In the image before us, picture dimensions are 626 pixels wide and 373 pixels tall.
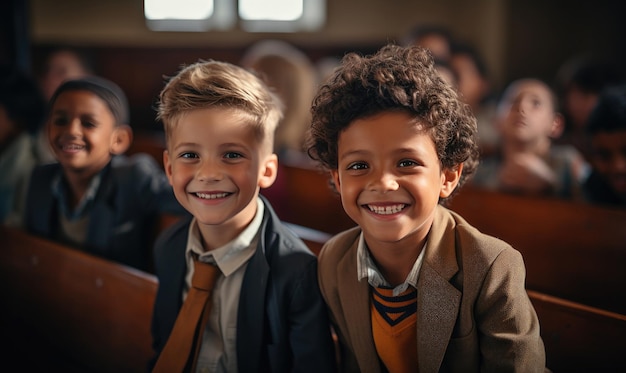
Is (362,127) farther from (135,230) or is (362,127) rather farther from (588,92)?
(588,92)

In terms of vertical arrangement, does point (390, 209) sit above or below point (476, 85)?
below

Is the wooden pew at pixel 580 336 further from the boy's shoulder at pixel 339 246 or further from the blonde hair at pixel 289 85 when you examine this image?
the blonde hair at pixel 289 85

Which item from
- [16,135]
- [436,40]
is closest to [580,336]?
[16,135]

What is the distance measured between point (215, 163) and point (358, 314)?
0.54 meters

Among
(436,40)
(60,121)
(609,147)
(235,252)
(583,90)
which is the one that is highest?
(436,40)

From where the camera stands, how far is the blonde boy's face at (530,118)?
2812mm

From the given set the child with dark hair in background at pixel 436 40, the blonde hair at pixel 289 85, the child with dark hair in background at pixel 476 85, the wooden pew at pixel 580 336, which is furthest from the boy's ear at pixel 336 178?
the child with dark hair in background at pixel 436 40

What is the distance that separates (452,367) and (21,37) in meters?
3.41

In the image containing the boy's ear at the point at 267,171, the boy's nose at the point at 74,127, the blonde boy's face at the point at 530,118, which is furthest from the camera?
the blonde boy's face at the point at 530,118

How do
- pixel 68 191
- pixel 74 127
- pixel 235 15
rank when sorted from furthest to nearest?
1. pixel 235 15
2. pixel 68 191
3. pixel 74 127

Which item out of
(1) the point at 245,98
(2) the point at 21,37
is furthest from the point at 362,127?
(2) the point at 21,37

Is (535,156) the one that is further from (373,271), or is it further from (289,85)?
(373,271)

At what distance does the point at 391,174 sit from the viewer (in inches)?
56.6

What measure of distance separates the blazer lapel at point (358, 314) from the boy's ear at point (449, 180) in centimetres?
30
